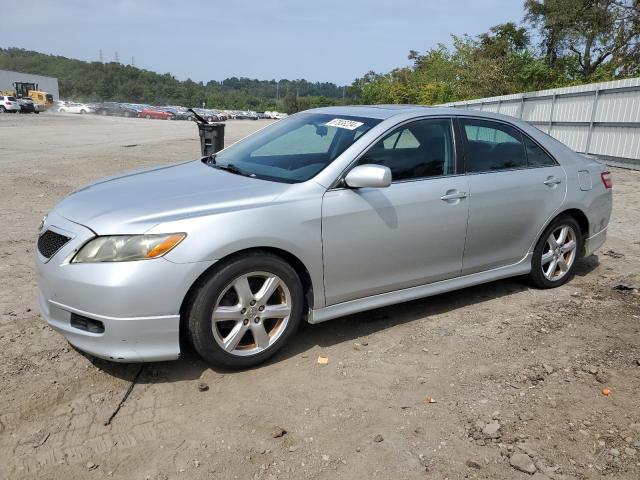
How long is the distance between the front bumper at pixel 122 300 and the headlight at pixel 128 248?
0.04 metres

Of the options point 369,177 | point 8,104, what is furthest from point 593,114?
point 8,104

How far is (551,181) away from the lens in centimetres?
476

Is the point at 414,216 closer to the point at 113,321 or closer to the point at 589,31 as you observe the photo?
the point at 113,321

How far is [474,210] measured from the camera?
13.9 feet

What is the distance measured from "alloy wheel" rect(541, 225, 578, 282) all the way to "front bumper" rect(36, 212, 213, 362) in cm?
327

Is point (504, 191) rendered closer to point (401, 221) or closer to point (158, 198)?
point (401, 221)

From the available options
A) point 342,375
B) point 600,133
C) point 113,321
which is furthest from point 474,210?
point 600,133

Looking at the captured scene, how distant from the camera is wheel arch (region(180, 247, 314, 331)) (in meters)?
3.18

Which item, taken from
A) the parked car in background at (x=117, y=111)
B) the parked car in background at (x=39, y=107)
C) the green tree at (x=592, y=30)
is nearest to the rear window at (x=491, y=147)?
the green tree at (x=592, y=30)

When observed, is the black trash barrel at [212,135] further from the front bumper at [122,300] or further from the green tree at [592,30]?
the green tree at [592,30]

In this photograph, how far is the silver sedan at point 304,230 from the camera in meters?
3.07

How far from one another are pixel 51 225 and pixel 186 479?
1808 millimetres

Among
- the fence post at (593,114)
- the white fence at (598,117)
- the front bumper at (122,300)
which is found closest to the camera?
the front bumper at (122,300)

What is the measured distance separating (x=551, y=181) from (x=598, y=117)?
11342 mm
